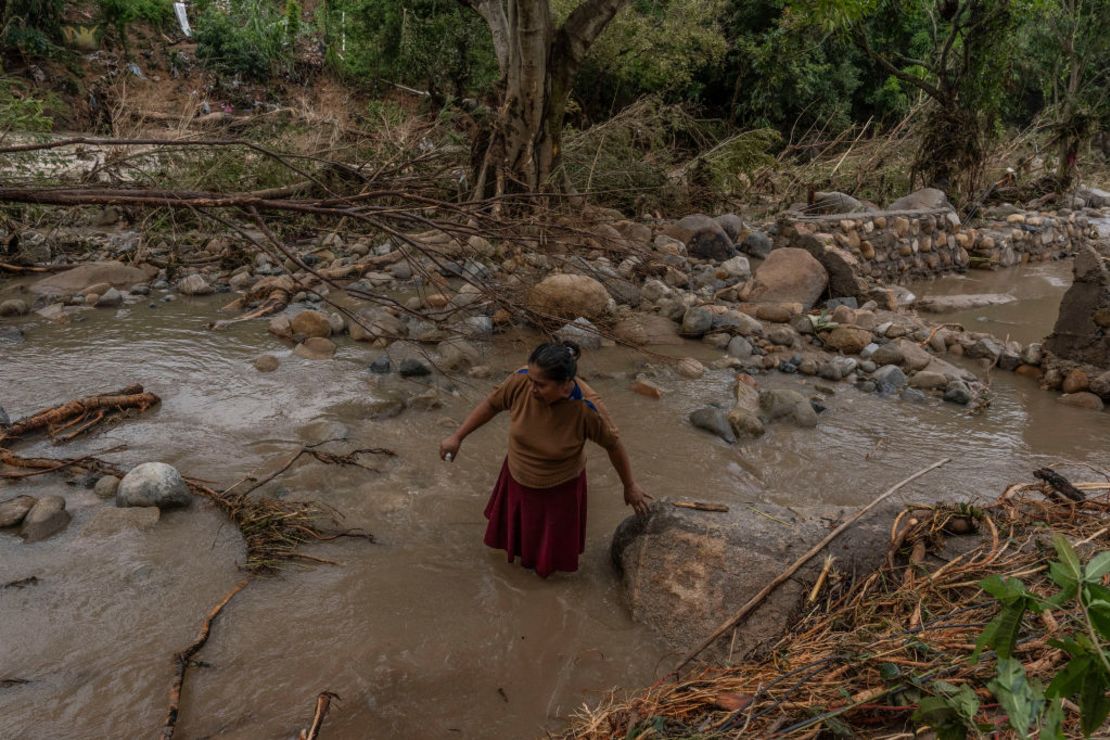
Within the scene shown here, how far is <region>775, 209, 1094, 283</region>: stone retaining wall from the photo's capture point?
912 centimetres

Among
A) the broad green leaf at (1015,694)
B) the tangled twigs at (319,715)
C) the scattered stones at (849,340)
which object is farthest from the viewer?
the scattered stones at (849,340)

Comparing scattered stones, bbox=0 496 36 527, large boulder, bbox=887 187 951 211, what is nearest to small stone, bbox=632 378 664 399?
scattered stones, bbox=0 496 36 527

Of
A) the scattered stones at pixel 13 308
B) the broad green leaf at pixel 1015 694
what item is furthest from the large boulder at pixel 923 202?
the scattered stones at pixel 13 308

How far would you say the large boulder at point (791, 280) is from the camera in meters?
7.61

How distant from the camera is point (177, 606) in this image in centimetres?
308

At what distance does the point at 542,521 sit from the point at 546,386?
2.54 feet

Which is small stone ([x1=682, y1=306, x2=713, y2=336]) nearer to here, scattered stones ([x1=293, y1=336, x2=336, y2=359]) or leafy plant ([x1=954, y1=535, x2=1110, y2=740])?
scattered stones ([x1=293, y1=336, x2=336, y2=359])

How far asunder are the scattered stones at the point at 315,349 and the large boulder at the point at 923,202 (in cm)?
841

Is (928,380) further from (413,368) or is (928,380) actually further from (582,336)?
(413,368)

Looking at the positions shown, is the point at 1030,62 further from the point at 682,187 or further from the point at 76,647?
the point at 76,647

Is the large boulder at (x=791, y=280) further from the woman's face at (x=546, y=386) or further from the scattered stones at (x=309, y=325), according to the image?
the woman's face at (x=546, y=386)

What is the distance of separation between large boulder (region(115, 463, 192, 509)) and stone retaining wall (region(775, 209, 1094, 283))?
6.88 m

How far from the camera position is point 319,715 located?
2.40 meters

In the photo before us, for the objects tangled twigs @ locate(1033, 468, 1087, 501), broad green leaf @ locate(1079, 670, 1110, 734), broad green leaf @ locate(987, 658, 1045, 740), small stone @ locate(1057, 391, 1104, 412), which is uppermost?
broad green leaf @ locate(1079, 670, 1110, 734)
